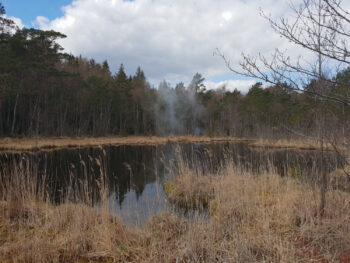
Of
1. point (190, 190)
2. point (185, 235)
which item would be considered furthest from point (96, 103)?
point (185, 235)

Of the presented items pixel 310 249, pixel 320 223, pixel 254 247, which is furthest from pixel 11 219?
pixel 320 223

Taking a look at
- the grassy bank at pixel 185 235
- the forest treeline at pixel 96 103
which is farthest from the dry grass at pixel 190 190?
the forest treeline at pixel 96 103

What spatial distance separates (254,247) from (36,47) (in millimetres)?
21910

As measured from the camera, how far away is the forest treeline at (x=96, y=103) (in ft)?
62.3

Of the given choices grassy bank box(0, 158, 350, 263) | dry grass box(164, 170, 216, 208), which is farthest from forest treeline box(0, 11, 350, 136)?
grassy bank box(0, 158, 350, 263)

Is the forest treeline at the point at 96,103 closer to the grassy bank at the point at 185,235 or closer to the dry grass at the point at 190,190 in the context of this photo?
the dry grass at the point at 190,190

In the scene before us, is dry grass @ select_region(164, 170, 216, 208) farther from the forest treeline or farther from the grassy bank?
the forest treeline

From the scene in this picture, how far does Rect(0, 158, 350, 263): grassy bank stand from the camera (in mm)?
2660

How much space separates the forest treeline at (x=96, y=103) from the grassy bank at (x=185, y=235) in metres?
10.3

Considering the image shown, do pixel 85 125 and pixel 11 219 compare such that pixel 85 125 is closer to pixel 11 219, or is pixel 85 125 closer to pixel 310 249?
pixel 11 219

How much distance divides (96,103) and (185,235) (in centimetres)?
2477

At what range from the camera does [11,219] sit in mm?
3998

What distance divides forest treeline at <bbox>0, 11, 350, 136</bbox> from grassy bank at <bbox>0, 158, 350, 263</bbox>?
33.8 ft

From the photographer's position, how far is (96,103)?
26.2 meters
